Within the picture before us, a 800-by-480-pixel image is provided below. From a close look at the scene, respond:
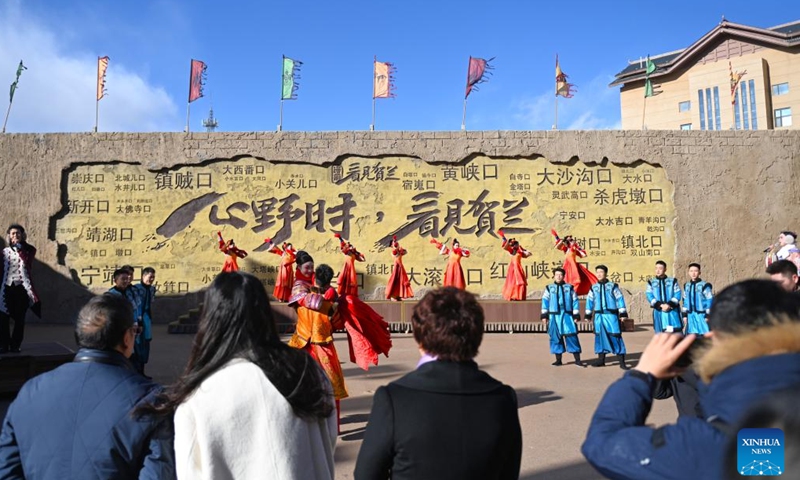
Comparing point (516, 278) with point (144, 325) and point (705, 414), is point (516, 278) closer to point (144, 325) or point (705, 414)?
point (144, 325)

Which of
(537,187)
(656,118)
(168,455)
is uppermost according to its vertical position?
(656,118)

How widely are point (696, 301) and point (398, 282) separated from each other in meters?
5.24

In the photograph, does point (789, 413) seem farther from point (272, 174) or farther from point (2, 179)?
point (2, 179)

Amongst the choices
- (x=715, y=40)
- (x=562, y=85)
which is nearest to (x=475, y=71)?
(x=562, y=85)

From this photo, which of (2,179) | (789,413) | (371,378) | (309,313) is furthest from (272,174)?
(789,413)

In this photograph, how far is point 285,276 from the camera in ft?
35.7

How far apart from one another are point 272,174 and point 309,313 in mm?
8094

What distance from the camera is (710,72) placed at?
2205cm

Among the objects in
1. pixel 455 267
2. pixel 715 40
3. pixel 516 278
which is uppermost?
pixel 715 40

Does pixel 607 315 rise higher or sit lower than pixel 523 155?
lower

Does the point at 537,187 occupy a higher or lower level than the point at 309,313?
higher

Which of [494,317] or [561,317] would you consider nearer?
[561,317]

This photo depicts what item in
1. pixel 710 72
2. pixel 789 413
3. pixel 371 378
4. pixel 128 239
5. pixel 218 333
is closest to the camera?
pixel 789 413

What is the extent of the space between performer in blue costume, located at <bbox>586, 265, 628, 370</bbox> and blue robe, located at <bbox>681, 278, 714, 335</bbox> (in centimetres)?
87
